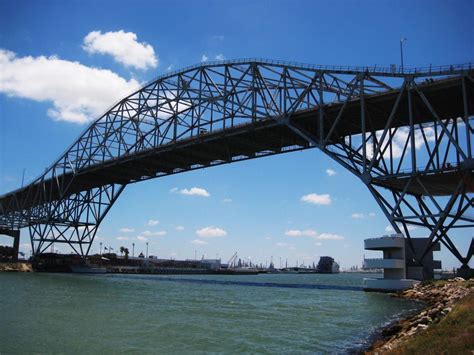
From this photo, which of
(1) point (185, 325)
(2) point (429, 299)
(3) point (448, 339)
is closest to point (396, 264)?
(2) point (429, 299)

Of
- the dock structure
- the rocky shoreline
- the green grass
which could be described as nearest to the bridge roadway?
the dock structure

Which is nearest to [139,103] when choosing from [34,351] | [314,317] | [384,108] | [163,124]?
[163,124]

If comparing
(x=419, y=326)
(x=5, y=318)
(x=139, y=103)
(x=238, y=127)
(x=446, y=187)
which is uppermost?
(x=139, y=103)

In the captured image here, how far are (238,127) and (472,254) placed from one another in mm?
32479

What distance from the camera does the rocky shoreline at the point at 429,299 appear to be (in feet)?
66.1

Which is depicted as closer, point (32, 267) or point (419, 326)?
point (419, 326)

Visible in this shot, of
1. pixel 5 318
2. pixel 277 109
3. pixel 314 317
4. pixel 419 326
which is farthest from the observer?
pixel 277 109

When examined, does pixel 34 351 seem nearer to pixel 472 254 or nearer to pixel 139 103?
pixel 472 254

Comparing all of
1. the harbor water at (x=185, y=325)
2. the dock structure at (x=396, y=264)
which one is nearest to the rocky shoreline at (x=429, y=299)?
the harbor water at (x=185, y=325)

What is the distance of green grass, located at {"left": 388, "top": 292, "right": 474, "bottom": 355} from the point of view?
12.4m

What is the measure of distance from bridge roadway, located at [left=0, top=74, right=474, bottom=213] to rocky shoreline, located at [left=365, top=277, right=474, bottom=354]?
1096 centimetres

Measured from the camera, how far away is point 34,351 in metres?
19.1

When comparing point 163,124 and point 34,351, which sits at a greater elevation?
point 163,124

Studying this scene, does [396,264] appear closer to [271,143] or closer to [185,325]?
[271,143]
